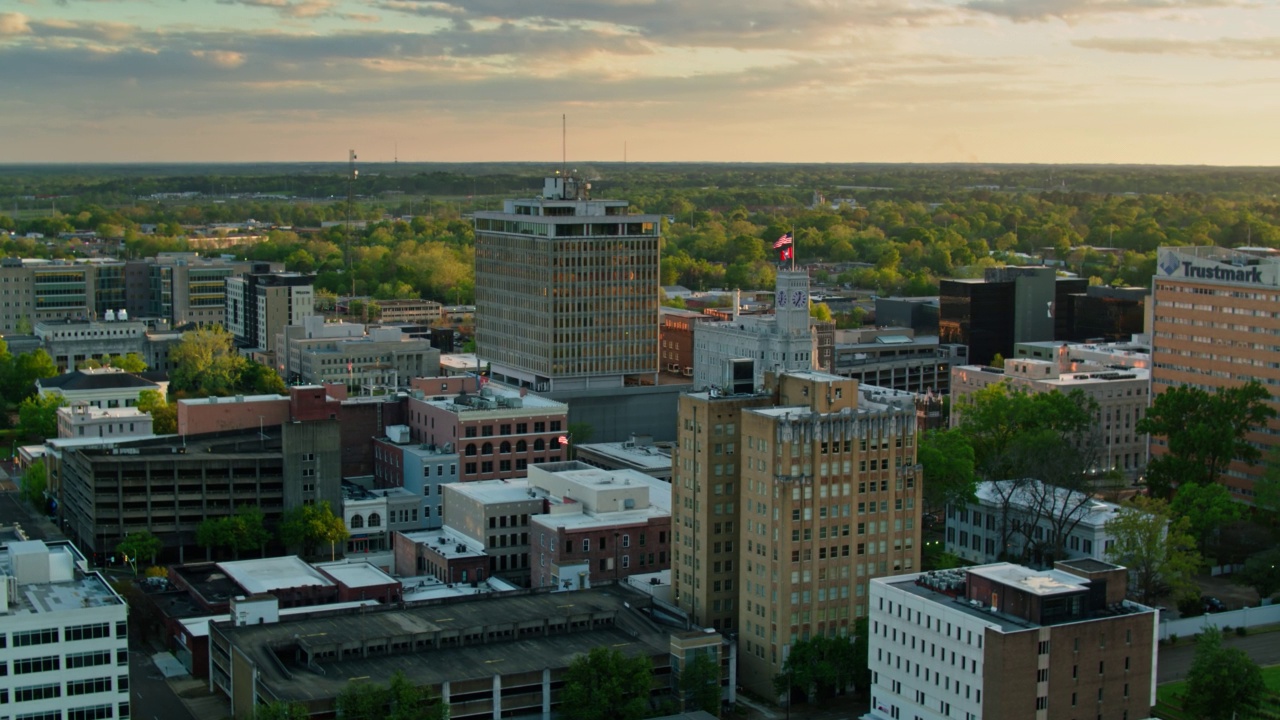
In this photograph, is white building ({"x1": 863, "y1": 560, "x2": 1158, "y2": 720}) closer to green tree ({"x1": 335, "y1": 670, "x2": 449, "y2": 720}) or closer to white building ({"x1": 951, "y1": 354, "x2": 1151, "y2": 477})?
green tree ({"x1": 335, "y1": 670, "x2": 449, "y2": 720})

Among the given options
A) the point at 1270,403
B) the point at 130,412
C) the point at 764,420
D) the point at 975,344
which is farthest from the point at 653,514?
the point at 975,344

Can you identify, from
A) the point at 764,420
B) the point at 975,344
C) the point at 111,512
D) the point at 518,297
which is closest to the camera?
the point at 764,420

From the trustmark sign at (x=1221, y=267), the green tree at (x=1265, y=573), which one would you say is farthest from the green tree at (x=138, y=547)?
the trustmark sign at (x=1221, y=267)

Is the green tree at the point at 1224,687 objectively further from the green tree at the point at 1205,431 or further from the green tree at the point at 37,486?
the green tree at the point at 37,486

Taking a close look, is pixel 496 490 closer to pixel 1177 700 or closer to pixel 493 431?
pixel 493 431

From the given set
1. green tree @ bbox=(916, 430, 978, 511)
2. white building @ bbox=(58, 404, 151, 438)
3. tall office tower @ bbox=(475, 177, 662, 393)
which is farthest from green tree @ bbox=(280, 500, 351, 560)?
tall office tower @ bbox=(475, 177, 662, 393)

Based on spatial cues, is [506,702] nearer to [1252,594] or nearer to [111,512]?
[111,512]
